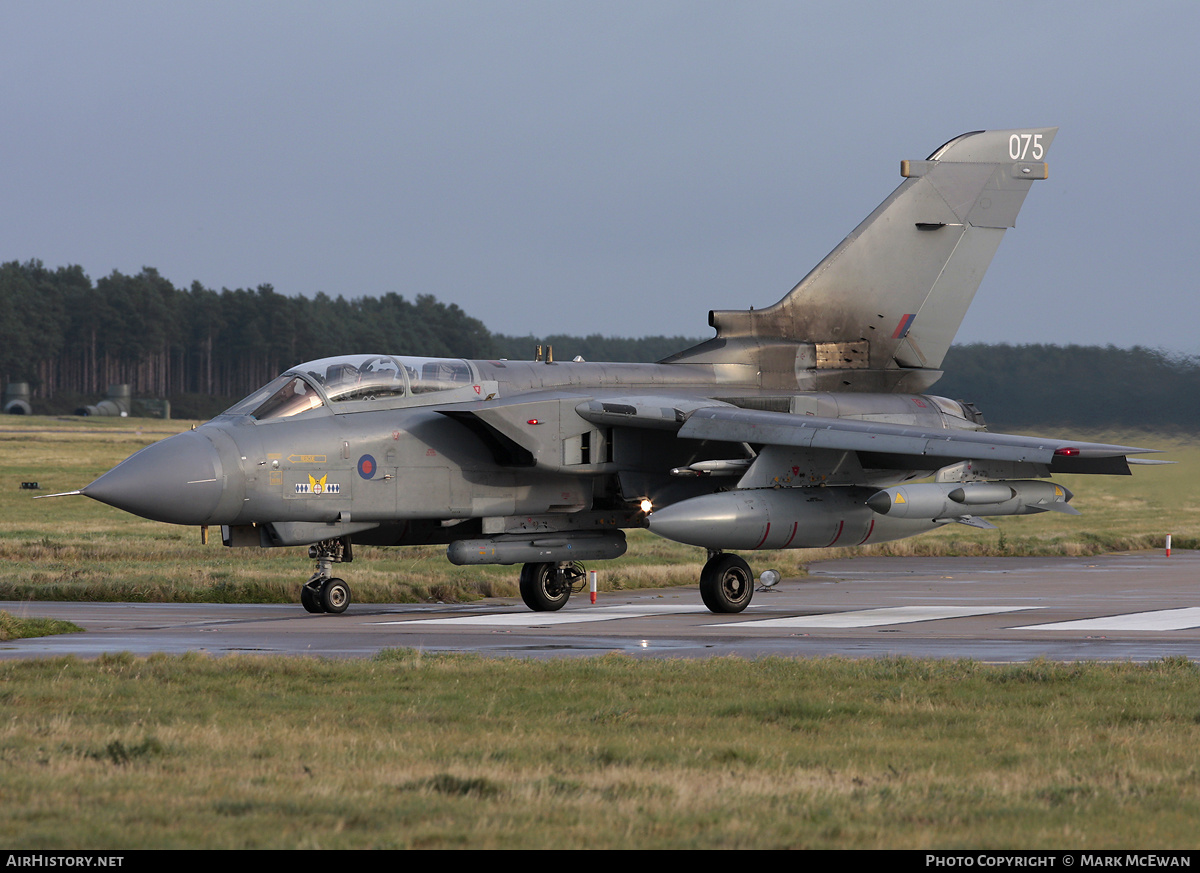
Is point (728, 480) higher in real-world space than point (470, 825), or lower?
higher

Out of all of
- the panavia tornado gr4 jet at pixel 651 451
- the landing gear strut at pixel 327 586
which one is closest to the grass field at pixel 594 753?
the panavia tornado gr4 jet at pixel 651 451

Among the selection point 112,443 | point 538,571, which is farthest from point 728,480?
point 112,443

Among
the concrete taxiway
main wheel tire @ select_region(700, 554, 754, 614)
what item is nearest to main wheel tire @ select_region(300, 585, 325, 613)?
the concrete taxiway

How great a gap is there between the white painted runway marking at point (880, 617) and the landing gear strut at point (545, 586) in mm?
3435

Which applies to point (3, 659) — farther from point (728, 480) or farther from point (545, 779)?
point (728, 480)

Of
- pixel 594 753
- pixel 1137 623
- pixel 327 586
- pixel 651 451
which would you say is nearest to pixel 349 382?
pixel 327 586

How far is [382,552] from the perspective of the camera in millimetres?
33938

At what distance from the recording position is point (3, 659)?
509 inches

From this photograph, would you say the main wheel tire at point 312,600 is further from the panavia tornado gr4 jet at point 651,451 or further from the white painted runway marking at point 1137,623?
the white painted runway marking at point 1137,623

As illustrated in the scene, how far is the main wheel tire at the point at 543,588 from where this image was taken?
66.4ft

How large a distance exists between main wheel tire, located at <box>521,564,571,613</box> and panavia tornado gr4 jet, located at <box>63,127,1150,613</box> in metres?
0.04

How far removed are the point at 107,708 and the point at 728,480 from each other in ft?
37.2

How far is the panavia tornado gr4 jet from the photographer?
697 inches

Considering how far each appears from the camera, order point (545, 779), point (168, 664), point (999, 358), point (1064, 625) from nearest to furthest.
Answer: point (545, 779) < point (168, 664) < point (1064, 625) < point (999, 358)
